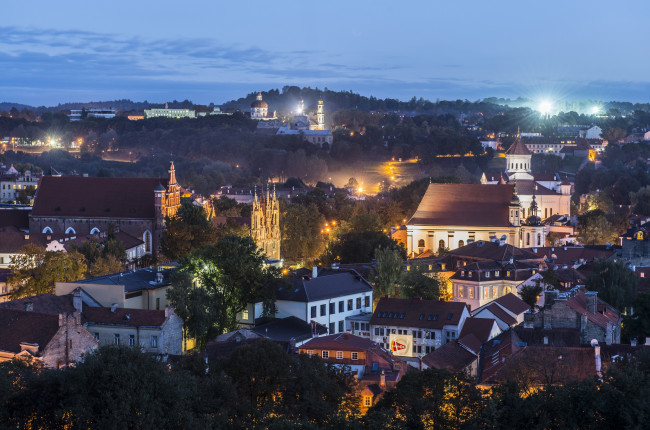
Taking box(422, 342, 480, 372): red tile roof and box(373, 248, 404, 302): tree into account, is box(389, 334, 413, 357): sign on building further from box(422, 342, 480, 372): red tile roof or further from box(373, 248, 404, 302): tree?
box(373, 248, 404, 302): tree

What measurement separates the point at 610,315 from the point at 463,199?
31265 millimetres

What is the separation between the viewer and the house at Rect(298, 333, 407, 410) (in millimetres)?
36688

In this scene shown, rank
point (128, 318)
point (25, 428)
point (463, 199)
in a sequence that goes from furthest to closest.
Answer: point (463, 199) → point (128, 318) → point (25, 428)

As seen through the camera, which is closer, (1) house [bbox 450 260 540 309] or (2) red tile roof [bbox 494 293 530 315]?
(2) red tile roof [bbox 494 293 530 315]

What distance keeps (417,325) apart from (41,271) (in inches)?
649

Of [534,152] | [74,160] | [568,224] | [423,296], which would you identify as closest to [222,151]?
[74,160]

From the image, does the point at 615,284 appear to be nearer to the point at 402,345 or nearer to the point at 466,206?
the point at 402,345

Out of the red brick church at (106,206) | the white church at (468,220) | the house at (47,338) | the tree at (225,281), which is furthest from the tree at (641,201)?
the house at (47,338)

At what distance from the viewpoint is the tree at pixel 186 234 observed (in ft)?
206

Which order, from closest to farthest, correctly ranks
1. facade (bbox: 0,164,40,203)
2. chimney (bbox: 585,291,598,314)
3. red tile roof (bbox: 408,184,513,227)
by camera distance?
chimney (bbox: 585,291,598,314) → red tile roof (bbox: 408,184,513,227) → facade (bbox: 0,164,40,203)

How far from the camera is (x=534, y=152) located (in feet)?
535

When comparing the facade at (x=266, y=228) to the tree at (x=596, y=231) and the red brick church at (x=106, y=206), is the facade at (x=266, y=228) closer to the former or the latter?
the red brick church at (x=106, y=206)

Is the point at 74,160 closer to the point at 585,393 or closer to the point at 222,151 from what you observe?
the point at 222,151

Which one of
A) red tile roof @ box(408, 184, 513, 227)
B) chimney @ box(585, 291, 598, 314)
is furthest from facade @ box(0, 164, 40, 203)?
chimney @ box(585, 291, 598, 314)
